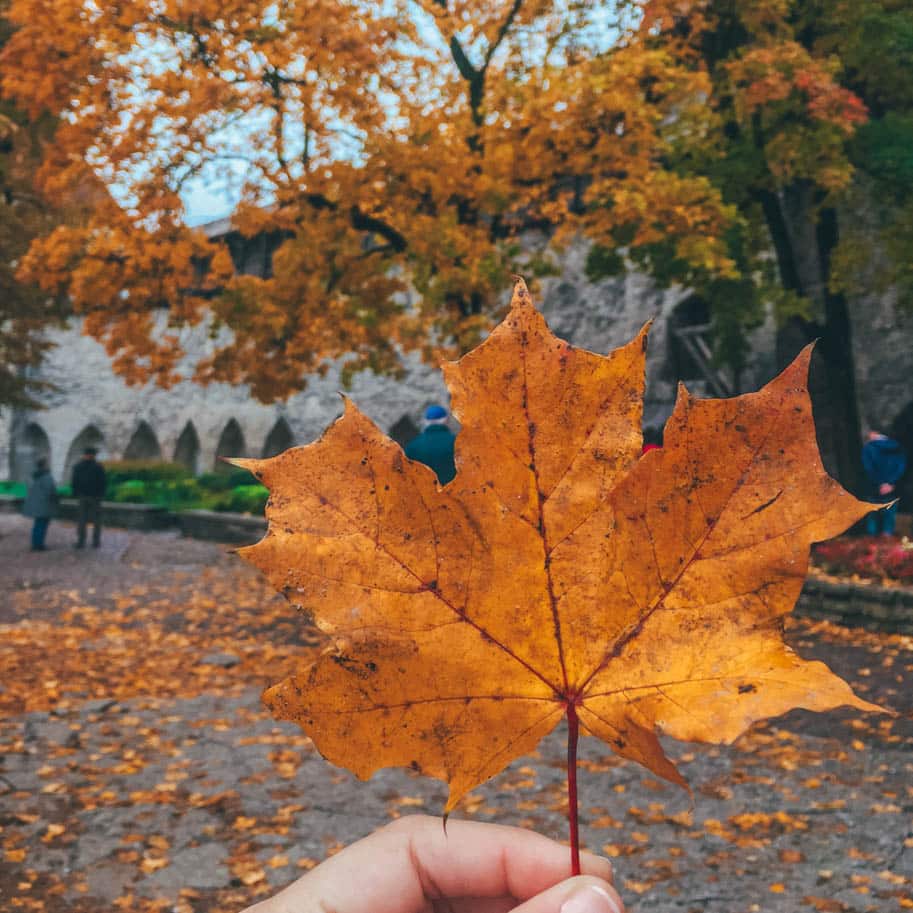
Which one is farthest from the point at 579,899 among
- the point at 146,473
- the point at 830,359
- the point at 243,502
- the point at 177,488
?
the point at 146,473

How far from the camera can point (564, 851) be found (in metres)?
0.87

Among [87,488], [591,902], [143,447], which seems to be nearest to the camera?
[591,902]

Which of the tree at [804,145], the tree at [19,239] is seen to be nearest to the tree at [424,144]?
the tree at [804,145]

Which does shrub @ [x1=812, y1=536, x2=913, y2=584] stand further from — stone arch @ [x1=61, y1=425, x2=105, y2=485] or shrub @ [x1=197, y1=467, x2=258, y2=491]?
stone arch @ [x1=61, y1=425, x2=105, y2=485]

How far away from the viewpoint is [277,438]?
23.2 meters

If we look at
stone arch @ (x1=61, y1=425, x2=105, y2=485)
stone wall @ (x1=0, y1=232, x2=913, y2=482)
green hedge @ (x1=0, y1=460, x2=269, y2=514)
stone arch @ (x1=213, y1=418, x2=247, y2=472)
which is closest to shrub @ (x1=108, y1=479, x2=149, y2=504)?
green hedge @ (x1=0, y1=460, x2=269, y2=514)

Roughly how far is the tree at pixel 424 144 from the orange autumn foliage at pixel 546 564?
786 centimetres

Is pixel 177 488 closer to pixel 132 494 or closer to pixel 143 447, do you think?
pixel 132 494

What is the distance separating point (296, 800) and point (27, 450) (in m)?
28.8

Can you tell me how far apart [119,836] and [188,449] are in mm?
23213

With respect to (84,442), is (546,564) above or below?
above

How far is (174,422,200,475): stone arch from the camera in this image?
26141 mm

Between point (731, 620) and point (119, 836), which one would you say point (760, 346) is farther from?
point (731, 620)

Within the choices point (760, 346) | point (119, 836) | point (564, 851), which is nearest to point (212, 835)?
point (119, 836)
